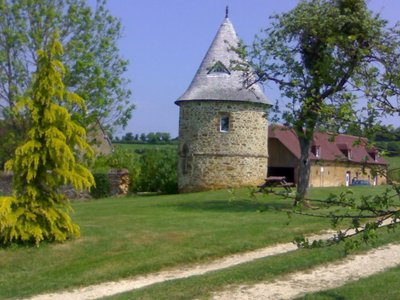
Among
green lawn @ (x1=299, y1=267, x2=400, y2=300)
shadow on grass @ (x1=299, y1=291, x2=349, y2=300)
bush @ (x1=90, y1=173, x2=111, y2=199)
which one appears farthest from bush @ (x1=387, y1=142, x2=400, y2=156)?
bush @ (x1=90, y1=173, x2=111, y2=199)

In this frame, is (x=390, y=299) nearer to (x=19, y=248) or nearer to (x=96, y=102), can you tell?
(x=19, y=248)

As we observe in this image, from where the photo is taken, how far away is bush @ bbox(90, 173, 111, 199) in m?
33.9

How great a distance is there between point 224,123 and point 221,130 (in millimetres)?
425

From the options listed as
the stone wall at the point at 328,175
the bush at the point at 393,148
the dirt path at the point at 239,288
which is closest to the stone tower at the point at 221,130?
the stone wall at the point at 328,175

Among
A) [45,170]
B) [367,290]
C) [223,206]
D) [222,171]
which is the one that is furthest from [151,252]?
[222,171]

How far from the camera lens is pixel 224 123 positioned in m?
32.8

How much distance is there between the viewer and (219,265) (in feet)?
40.7

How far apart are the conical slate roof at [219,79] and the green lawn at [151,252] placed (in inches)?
601

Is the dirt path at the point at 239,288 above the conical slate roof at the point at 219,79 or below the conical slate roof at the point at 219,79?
below

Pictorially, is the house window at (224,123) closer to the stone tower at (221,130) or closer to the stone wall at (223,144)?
the stone tower at (221,130)

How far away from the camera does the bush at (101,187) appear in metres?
33.9

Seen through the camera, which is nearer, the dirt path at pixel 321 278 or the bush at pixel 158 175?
the dirt path at pixel 321 278

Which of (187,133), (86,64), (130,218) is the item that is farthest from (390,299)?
(187,133)

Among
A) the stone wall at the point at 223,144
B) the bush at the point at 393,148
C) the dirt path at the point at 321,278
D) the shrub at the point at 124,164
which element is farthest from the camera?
the shrub at the point at 124,164
